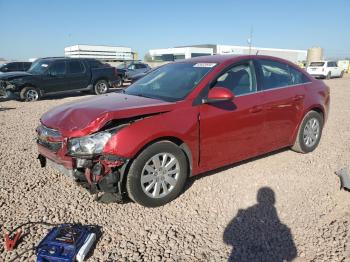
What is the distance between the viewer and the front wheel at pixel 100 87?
15425 mm

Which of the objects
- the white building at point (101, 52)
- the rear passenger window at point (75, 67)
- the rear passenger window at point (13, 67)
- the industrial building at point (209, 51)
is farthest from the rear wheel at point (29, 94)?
the industrial building at point (209, 51)

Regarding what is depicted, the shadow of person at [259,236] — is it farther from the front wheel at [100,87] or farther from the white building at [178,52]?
the white building at [178,52]

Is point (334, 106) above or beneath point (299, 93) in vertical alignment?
beneath

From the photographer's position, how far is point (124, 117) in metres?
3.41

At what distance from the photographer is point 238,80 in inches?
177

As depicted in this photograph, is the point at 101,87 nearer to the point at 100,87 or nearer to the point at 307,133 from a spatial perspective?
the point at 100,87

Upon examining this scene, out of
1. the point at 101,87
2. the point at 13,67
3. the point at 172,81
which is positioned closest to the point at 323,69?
the point at 101,87

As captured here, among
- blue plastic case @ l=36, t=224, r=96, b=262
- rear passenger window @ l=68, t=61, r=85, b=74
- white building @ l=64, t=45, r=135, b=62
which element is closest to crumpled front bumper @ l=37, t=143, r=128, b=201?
blue plastic case @ l=36, t=224, r=96, b=262

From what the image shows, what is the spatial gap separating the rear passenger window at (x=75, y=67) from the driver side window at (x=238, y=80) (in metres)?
11.3

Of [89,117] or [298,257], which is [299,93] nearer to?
[298,257]

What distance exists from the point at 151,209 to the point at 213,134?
120 centimetres

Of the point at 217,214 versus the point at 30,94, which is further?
the point at 30,94

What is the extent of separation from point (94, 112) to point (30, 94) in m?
11.0

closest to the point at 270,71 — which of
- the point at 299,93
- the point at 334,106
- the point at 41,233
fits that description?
the point at 299,93
